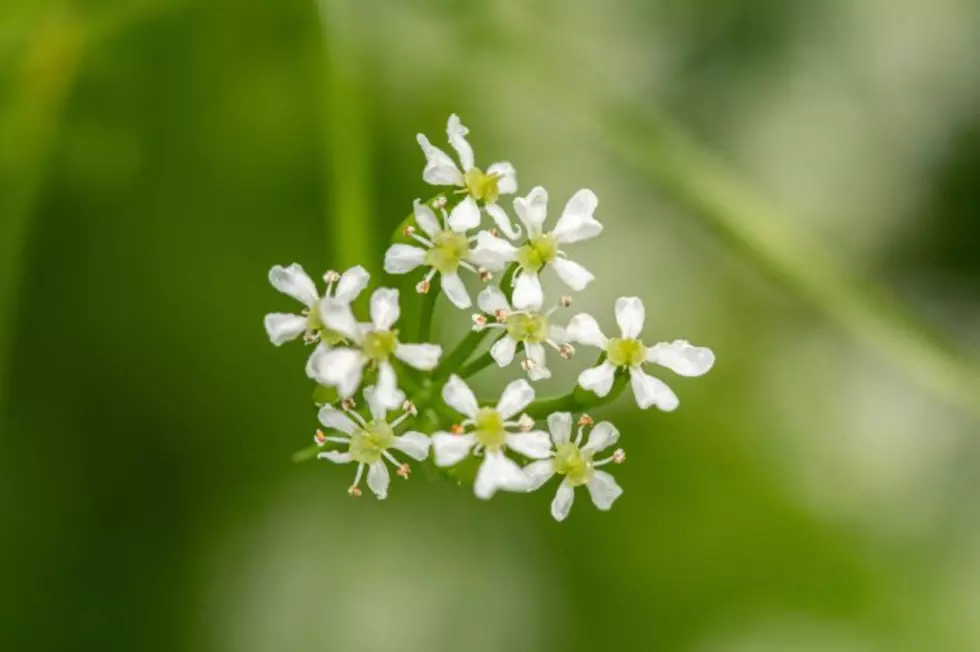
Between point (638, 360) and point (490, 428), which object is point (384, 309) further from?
point (638, 360)

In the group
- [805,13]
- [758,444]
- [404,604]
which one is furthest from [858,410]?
[404,604]

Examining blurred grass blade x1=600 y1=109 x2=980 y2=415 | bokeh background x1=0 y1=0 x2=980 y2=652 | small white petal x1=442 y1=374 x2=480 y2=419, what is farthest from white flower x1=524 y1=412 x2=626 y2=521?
bokeh background x1=0 y1=0 x2=980 y2=652

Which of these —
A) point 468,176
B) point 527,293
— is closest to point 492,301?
point 527,293

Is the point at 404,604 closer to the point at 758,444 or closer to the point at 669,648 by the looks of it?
the point at 669,648

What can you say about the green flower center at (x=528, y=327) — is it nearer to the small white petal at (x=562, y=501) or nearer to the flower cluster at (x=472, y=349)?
the flower cluster at (x=472, y=349)

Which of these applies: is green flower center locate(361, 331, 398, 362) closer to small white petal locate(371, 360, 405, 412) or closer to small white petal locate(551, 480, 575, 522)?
small white petal locate(371, 360, 405, 412)

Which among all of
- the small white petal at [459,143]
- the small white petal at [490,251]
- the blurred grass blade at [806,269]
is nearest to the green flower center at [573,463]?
the small white petal at [490,251]
